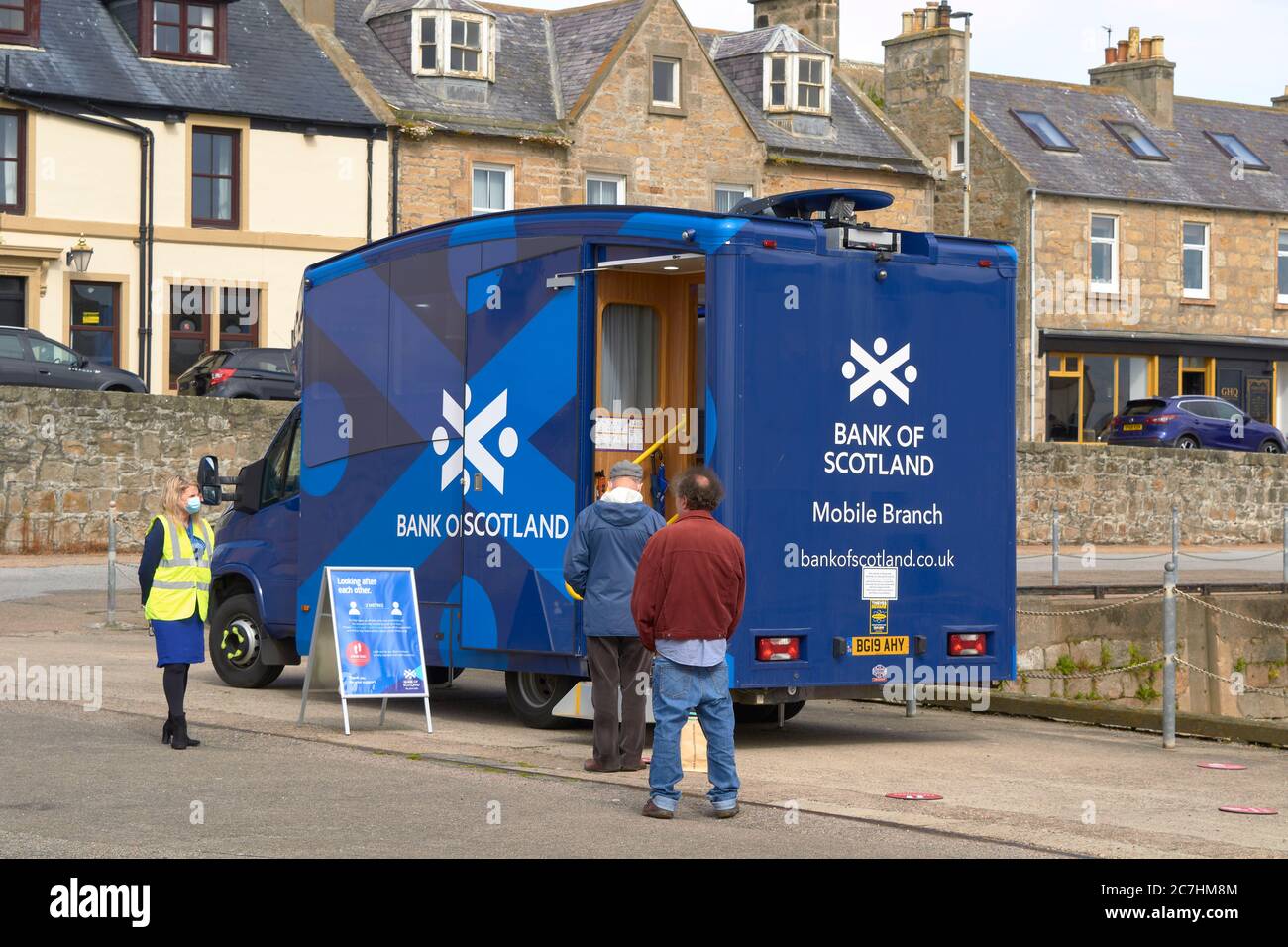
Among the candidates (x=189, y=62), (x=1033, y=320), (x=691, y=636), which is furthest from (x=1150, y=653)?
Answer: (x=1033, y=320)

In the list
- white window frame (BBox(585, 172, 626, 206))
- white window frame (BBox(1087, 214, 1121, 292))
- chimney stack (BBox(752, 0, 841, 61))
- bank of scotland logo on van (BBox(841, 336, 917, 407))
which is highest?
chimney stack (BBox(752, 0, 841, 61))

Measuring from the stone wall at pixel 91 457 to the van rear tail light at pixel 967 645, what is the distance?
18584 millimetres

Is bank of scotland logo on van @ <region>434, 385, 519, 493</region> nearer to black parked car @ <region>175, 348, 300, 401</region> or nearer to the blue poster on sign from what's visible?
the blue poster on sign

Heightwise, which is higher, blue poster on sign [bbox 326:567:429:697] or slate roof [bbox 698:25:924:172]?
slate roof [bbox 698:25:924:172]

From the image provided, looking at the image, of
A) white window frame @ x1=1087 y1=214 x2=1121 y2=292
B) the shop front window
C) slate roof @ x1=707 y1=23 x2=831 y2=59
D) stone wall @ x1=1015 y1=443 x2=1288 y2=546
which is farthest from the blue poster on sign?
white window frame @ x1=1087 y1=214 x2=1121 y2=292

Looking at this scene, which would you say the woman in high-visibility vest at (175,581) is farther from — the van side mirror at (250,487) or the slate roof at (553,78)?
the slate roof at (553,78)

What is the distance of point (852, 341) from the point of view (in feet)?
43.7

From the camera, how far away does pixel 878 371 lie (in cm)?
1346

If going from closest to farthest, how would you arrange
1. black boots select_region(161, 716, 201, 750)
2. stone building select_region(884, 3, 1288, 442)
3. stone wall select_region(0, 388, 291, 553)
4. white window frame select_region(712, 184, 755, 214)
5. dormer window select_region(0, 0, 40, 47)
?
black boots select_region(161, 716, 201, 750)
stone wall select_region(0, 388, 291, 553)
dormer window select_region(0, 0, 40, 47)
white window frame select_region(712, 184, 755, 214)
stone building select_region(884, 3, 1288, 442)

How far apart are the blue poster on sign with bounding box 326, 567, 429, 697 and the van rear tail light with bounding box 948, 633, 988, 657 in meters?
3.55

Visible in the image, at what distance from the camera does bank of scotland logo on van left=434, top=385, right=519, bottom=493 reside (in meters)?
13.9

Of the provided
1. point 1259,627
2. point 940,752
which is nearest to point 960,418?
point 940,752

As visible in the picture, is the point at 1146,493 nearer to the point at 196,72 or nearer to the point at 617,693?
the point at 196,72

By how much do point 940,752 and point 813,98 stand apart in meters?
33.6
